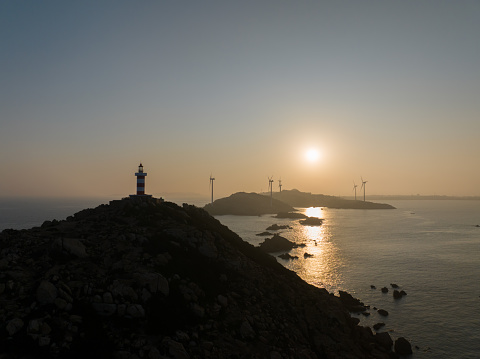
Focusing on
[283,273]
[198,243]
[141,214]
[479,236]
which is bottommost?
[479,236]

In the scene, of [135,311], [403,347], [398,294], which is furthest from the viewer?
[398,294]

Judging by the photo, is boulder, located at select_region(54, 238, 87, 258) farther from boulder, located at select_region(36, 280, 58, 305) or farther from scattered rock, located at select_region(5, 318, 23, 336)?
scattered rock, located at select_region(5, 318, 23, 336)

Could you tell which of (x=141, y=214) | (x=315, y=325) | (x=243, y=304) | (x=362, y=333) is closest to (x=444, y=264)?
(x=362, y=333)

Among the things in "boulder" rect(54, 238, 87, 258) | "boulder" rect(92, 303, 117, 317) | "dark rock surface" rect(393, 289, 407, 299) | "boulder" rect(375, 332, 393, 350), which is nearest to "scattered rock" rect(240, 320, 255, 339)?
"boulder" rect(92, 303, 117, 317)

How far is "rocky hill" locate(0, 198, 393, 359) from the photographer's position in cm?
1677

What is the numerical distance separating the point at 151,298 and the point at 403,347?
27025 mm

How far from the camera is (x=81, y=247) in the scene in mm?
23125

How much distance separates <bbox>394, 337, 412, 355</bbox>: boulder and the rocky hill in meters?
2.22

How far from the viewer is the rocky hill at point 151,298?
55.0ft

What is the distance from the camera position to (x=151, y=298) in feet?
67.7

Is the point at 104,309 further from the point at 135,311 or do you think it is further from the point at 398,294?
the point at 398,294

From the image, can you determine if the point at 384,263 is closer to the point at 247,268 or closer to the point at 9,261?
the point at 247,268

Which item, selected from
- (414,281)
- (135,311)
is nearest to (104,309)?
(135,311)

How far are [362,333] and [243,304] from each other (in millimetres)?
14283
